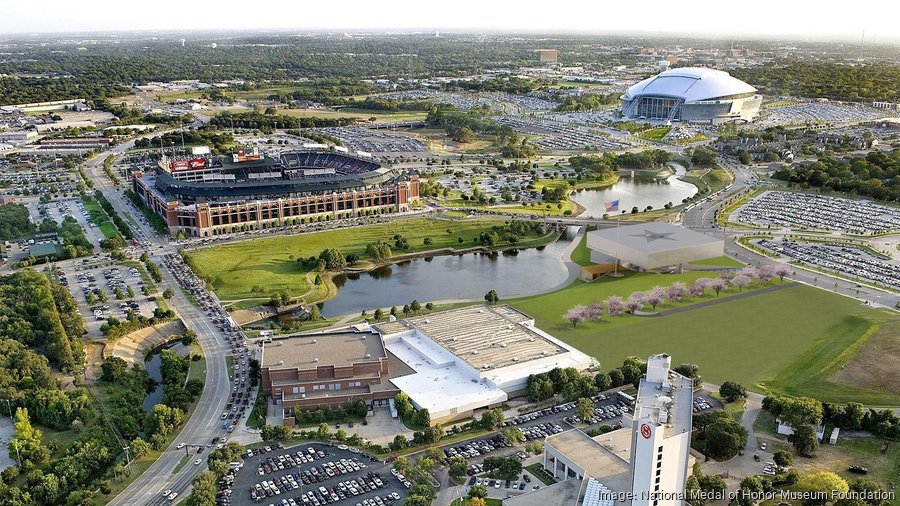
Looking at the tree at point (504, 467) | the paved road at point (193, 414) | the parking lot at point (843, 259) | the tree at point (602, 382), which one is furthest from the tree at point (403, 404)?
the parking lot at point (843, 259)

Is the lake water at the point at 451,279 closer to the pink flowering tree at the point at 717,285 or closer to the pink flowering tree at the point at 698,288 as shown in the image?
the pink flowering tree at the point at 698,288

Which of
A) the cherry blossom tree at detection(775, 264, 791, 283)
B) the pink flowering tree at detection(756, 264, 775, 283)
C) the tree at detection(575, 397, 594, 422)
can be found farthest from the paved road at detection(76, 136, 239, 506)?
the cherry blossom tree at detection(775, 264, 791, 283)

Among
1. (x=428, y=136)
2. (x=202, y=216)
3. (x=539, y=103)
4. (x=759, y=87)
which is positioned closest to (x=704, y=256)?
(x=202, y=216)

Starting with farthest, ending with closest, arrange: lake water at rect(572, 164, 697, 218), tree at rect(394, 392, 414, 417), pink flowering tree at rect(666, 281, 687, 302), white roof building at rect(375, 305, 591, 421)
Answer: lake water at rect(572, 164, 697, 218) → pink flowering tree at rect(666, 281, 687, 302) → white roof building at rect(375, 305, 591, 421) → tree at rect(394, 392, 414, 417)

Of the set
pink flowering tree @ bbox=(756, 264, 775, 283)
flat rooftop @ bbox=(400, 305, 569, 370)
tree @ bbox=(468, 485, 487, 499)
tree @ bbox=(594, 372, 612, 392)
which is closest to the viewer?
tree @ bbox=(468, 485, 487, 499)

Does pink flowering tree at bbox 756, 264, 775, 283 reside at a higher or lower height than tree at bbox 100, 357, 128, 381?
higher

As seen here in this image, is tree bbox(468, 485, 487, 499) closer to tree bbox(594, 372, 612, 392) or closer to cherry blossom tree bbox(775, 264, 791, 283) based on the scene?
tree bbox(594, 372, 612, 392)

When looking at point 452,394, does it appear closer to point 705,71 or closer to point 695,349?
point 695,349

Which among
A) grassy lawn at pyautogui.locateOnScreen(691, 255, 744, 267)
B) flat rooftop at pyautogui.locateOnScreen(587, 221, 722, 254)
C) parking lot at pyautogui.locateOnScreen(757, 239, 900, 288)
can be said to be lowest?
grassy lawn at pyautogui.locateOnScreen(691, 255, 744, 267)
